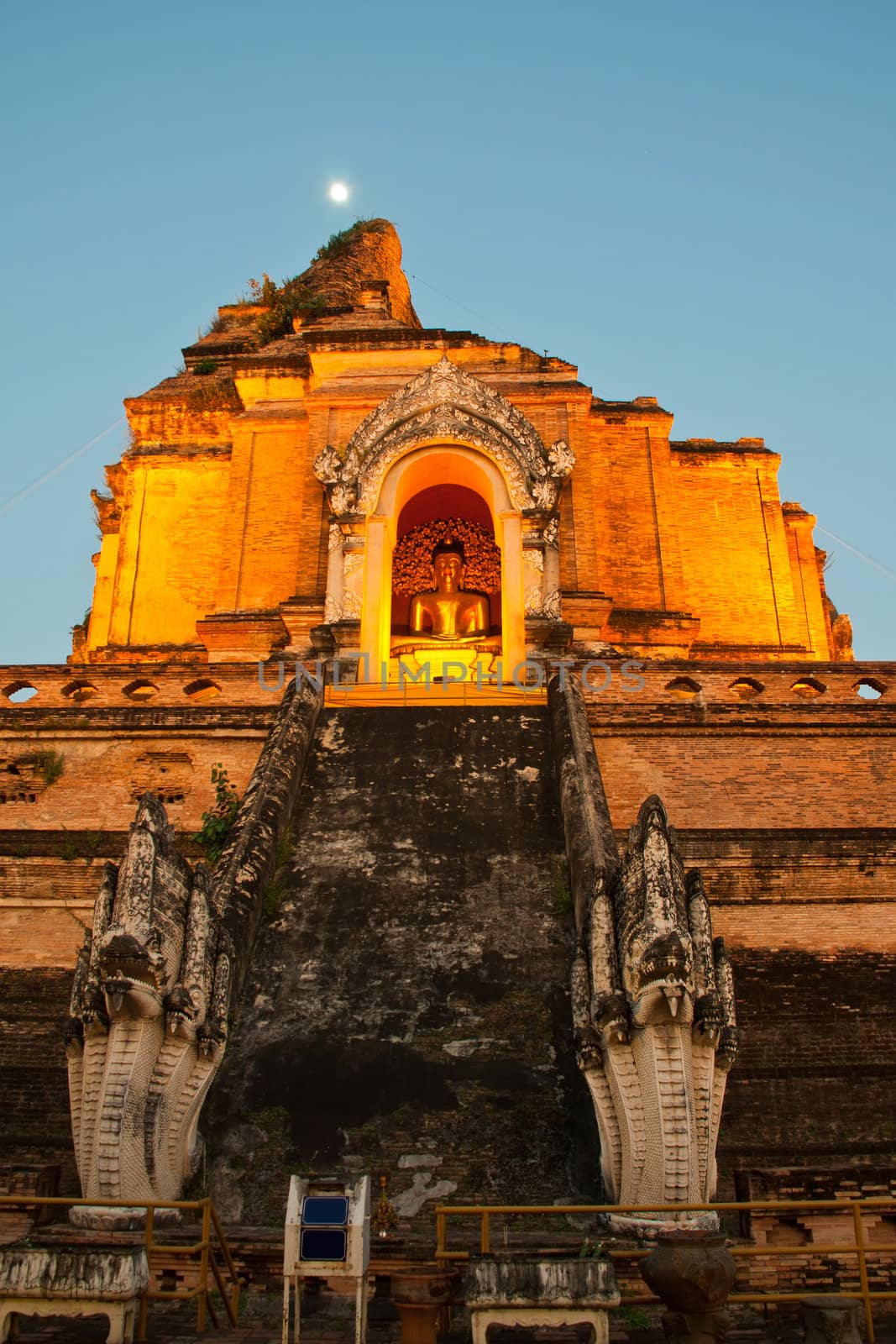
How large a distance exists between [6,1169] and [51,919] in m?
4.48

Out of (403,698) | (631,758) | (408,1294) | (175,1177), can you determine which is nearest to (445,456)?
(403,698)

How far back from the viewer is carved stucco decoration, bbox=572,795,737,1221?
7625 millimetres

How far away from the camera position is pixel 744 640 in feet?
71.8

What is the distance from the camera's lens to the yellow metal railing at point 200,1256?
6176 mm

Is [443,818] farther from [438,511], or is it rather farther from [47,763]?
[438,511]

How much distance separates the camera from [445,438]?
18.3m

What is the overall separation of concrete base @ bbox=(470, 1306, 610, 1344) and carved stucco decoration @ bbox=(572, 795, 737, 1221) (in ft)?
6.28

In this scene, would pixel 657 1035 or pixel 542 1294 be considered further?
pixel 657 1035

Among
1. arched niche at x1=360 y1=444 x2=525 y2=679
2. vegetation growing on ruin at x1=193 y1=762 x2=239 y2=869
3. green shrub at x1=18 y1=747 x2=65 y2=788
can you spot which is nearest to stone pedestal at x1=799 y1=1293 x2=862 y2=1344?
vegetation growing on ruin at x1=193 y1=762 x2=239 y2=869

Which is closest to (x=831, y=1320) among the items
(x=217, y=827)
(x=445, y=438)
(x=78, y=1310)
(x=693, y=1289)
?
(x=693, y=1289)

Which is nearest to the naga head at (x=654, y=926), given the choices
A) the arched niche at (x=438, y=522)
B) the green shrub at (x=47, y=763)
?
the green shrub at (x=47, y=763)

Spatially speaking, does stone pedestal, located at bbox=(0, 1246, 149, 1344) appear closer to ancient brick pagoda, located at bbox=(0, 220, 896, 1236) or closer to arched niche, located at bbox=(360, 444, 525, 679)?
ancient brick pagoda, located at bbox=(0, 220, 896, 1236)

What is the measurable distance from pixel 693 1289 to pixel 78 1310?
2843 millimetres

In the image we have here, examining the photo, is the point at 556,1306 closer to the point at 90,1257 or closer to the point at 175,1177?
the point at 90,1257
